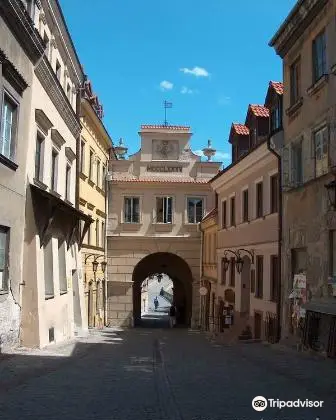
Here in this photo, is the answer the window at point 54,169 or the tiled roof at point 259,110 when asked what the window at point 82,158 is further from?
the tiled roof at point 259,110

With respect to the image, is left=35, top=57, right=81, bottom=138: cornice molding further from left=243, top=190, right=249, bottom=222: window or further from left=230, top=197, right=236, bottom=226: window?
left=230, top=197, right=236, bottom=226: window

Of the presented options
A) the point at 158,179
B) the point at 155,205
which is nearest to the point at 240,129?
the point at 158,179

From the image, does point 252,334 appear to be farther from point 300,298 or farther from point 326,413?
point 326,413

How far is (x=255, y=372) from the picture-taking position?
11445 millimetres

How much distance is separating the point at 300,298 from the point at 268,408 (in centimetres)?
891

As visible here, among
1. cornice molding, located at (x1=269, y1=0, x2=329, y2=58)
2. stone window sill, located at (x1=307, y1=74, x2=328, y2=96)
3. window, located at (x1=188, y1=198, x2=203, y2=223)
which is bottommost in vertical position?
window, located at (x1=188, y1=198, x2=203, y2=223)

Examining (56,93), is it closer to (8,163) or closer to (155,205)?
(8,163)

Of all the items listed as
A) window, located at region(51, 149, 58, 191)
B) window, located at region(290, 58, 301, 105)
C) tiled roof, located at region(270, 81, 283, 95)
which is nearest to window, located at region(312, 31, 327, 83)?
window, located at region(290, 58, 301, 105)

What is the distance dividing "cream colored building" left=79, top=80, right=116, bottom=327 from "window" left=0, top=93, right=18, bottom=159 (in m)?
10.9

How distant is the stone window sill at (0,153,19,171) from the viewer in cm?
1225

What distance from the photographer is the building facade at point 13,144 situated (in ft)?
40.2

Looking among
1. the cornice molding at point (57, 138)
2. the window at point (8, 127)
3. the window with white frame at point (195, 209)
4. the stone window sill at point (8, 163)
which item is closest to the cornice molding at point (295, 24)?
the cornice molding at point (57, 138)

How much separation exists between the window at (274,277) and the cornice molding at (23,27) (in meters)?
9.97

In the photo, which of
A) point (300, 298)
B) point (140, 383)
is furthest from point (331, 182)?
point (140, 383)
